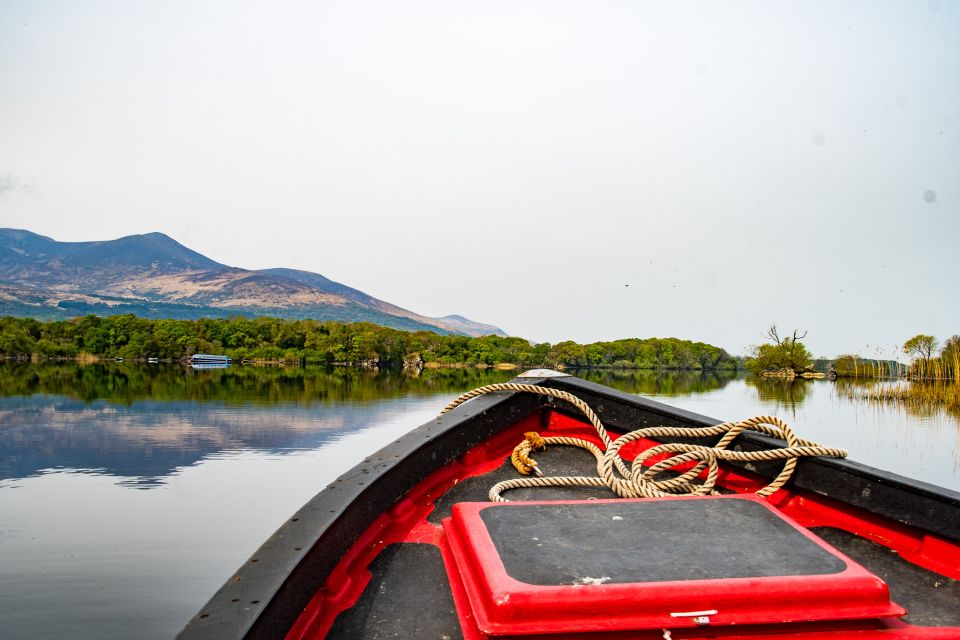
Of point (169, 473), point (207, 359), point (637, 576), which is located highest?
point (637, 576)

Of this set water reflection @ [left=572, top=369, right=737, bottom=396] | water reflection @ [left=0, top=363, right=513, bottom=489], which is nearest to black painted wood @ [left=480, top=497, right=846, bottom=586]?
water reflection @ [left=0, top=363, right=513, bottom=489]

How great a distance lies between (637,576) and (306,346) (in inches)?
3220

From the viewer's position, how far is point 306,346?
7944 cm

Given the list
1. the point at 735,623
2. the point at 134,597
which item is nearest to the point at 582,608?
the point at 735,623

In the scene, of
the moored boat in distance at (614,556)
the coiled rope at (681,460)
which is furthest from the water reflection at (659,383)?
the moored boat in distance at (614,556)

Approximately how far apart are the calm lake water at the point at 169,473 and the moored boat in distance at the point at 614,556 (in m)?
5.81

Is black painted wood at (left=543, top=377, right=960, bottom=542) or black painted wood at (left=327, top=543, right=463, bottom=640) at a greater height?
black painted wood at (left=543, top=377, right=960, bottom=542)

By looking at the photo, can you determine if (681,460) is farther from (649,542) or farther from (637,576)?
(637,576)

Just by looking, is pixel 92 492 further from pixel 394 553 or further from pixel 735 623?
pixel 735 623

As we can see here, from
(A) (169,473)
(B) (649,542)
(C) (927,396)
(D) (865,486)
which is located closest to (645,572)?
(B) (649,542)

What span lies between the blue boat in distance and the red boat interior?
80401 millimetres

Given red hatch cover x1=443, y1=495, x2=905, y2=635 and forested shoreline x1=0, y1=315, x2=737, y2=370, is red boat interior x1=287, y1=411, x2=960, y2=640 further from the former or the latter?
forested shoreline x1=0, y1=315, x2=737, y2=370

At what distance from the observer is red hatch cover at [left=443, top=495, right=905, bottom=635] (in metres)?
1.17

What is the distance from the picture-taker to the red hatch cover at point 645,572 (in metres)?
1.17
